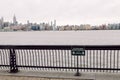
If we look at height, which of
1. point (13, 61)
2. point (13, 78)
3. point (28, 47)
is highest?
point (28, 47)

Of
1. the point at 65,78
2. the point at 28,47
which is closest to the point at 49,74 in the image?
the point at 65,78

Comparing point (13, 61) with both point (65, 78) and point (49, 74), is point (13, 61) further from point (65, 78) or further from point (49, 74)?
point (65, 78)

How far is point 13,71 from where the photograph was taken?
25.6 ft

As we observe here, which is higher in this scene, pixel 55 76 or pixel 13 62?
pixel 13 62

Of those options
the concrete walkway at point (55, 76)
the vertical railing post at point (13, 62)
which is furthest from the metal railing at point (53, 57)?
the concrete walkway at point (55, 76)

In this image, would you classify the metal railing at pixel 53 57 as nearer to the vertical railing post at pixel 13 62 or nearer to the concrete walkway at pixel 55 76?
the vertical railing post at pixel 13 62

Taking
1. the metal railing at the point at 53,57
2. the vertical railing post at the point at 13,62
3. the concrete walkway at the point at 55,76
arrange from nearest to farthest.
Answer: the concrete walkway at the point at 55,76, the metal railing at the point at 53,57, the vertical railing post at the point at 13,62

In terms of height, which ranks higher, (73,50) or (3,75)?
(73,50)

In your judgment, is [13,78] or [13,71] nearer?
[13,78]

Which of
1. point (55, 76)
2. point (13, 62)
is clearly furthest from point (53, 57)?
point (55, 76)

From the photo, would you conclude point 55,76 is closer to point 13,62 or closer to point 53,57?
point 13,62

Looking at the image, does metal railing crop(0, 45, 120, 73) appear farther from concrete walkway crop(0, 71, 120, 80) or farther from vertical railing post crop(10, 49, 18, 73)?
concrete walkway crop(0, 71, 120, 80)

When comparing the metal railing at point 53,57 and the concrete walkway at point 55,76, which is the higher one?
the metal railing at point 53,57

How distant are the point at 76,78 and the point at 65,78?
359 mm
